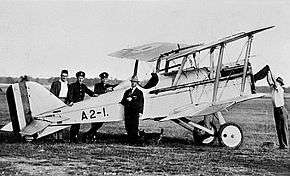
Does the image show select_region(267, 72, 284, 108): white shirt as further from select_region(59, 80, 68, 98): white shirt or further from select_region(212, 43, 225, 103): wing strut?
select_region(59, 80, 68, 98): white shirt

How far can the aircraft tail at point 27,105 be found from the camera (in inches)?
343

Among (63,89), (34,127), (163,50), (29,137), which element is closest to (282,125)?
(163,50)

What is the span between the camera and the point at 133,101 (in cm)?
895

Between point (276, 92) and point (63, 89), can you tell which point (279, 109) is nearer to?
point (276, 92)

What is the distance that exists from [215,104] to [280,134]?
66.9 inches

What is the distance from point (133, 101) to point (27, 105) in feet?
7.06

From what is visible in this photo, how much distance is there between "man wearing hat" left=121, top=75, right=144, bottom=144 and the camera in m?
8.97

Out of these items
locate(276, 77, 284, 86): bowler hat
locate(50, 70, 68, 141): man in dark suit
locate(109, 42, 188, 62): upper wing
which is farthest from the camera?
locate(109, 42, 188, 62): upper wing

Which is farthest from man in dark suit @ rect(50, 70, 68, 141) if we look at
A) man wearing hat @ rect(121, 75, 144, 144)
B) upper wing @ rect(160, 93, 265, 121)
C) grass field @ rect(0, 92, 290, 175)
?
upper wing @ rect(160, 93, 265, 121)

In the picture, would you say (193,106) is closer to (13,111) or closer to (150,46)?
(150,46)

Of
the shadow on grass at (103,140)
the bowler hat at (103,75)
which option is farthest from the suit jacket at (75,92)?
→ the shadow on grass at (103,140)

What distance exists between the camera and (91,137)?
984cm

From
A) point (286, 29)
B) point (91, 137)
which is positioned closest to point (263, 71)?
point (286, 29)

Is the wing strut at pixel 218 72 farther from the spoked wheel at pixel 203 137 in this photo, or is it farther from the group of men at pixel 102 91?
the group of men at pixel 102 91
